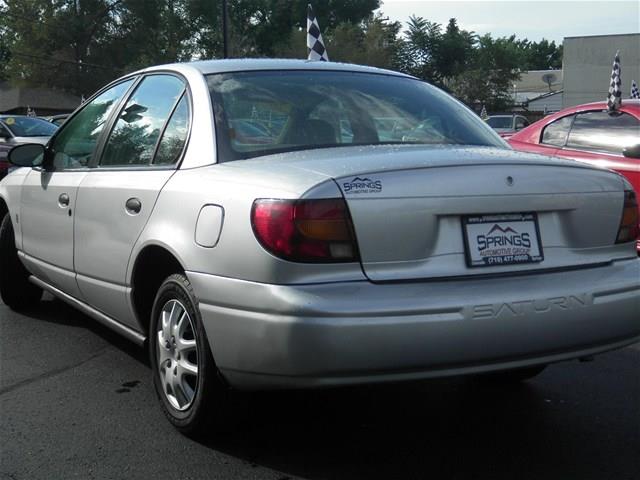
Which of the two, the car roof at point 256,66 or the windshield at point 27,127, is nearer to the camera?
the car roof at point 256,66

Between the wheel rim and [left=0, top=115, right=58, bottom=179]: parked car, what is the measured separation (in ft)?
40.8

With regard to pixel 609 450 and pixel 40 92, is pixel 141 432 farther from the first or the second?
pixel 40 92

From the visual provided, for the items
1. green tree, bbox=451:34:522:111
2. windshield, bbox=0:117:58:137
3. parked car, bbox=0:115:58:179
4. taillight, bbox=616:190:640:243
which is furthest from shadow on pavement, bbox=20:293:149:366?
green tree, bbox=451:34:522:111

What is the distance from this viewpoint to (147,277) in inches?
147

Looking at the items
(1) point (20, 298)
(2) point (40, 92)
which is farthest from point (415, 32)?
(1) point (20, 298)

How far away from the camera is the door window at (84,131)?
4559 millimetres

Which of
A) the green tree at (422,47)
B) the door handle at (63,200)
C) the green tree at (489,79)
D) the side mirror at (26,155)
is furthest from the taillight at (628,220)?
the green tree at (422,47)

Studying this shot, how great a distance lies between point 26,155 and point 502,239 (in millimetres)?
3326

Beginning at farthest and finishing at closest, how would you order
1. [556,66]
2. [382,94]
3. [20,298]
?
[556,66], [20,298], [382,94]

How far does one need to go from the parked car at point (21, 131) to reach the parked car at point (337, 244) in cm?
1211

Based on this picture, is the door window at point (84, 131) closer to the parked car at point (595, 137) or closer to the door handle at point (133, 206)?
the door handle at point (133, 206)

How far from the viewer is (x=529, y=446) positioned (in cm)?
338

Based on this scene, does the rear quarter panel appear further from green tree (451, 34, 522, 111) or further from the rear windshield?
green tree (451, 34, 522, 111)

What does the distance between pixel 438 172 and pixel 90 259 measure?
1995mm
